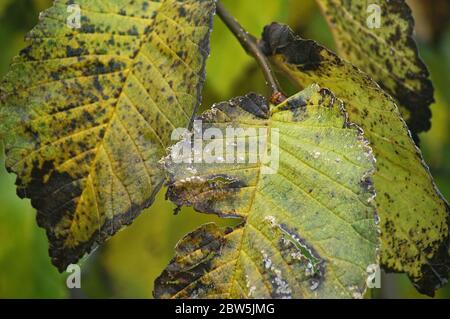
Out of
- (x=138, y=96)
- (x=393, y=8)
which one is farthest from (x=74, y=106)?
(x=393, y=8)

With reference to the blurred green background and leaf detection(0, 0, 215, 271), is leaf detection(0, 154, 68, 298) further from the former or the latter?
leaf detection(0, 0, 215, 271)

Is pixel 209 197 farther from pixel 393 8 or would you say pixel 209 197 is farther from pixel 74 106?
pixel 393 8

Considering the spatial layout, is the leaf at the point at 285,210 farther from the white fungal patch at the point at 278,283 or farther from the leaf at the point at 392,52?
the leaf at the point at 392,52

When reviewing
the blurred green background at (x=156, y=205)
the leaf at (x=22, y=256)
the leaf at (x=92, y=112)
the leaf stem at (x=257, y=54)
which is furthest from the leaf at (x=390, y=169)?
the leaf at (x=22, y=256)

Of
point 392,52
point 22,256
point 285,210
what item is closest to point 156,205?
point 22,256

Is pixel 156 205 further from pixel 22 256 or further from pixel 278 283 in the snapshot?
pixel 278 283
